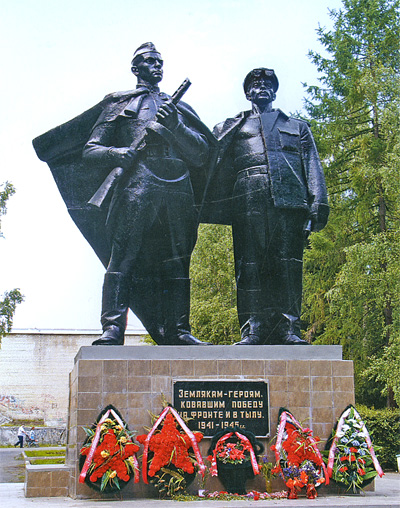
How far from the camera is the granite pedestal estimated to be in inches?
259

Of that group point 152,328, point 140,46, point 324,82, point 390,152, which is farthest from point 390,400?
point 140,46

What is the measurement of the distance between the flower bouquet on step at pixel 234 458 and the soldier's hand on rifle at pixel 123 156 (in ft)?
9.89

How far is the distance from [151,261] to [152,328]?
0.78 m

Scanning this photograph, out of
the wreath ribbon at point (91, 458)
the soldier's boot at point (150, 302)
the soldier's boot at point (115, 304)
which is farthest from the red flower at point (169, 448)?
the soldier's boot at point (150, 302)

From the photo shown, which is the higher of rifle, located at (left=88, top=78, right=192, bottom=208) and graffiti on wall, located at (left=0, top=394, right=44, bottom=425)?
rifle, located at (left=88, top=78, right=192, bottom=208)

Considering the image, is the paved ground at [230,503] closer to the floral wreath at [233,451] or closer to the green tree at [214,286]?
the floral wreath at [233,451]

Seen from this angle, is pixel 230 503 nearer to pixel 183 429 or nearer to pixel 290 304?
pixel 183 429

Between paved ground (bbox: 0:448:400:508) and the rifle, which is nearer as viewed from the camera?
paved ground (bbox: 0:448:400:508)

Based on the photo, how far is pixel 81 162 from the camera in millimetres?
7891

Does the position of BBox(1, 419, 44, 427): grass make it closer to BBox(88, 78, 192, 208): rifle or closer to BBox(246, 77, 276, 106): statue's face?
BBox(88, 78, 192, 208): rifle

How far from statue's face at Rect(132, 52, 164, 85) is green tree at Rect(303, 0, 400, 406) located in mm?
9564

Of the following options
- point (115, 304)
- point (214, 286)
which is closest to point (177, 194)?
point (115, 304)

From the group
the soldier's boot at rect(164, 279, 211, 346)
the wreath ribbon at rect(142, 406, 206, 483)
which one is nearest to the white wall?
the soldier's boot at rect(164, 279, 211, 346)

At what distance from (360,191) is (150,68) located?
11302 millimetres
